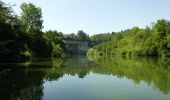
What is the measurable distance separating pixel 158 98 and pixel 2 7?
32111 millimetres

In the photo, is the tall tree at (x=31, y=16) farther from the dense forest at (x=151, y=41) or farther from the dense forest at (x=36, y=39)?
the dense forest at (x=151, y=41)

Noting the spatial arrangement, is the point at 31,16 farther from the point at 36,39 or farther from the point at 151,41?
the point at 151,41

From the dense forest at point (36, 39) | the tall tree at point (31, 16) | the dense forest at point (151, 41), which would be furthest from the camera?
the dense forest at point (151, 41)

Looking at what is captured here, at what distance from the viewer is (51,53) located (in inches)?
3661

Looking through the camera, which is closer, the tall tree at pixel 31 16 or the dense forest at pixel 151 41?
the tall tree at pixel 31 16

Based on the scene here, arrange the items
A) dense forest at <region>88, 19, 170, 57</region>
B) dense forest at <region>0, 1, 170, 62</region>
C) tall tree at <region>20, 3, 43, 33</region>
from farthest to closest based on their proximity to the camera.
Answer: dense forest at <region>88, 19, 170, 57</region>
tall tree at <region>20, 3, 43, 33</region>
dense forest at <region>0, 1, 170, 62</region>

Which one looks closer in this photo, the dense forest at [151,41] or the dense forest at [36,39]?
the dense forest at [36,39]

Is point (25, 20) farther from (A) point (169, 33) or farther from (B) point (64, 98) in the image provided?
(B) point (64, 98)

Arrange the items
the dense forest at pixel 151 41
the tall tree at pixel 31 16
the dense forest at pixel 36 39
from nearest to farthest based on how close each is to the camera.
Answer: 1. the dense forest at pixel 36 39
2. the tall tree at pixel 31 16
3. the dense forest at pixel 151 41

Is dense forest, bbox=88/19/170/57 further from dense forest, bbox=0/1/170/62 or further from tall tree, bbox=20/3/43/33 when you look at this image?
tall tree, bbox=20/3/43/33

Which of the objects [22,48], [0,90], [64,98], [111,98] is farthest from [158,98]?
[22,48]

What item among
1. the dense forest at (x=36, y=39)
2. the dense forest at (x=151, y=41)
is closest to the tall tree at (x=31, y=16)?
the dense forest at (x=36, y=39)

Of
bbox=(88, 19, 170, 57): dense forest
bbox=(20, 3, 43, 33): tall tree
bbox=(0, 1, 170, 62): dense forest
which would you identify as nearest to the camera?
bbox=(0, 1, 170, 62): dense forest

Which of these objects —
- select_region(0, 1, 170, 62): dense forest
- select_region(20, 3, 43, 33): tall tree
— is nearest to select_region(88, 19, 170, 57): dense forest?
select_region(0, 1, 170, 62): dense forest
